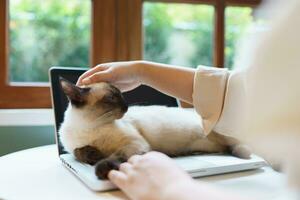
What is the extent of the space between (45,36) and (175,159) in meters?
0.85

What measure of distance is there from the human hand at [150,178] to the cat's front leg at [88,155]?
13 cm

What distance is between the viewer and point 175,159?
851 mm

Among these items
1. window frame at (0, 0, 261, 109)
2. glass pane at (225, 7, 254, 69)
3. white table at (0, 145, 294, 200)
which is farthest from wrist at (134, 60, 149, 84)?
glass pane at (225, 7, 254, 69)

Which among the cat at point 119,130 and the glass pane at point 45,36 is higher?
the glass pane at point 45,36

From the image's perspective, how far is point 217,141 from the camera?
38.1 inches

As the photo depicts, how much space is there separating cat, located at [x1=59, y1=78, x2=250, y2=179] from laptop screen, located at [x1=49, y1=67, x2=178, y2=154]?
43mm

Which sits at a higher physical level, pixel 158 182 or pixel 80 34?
pixel 80 34

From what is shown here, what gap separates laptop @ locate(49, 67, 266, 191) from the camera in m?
0.71

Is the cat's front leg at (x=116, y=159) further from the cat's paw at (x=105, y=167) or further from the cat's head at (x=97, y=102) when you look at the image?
the cat's head at (x=97, y=102)

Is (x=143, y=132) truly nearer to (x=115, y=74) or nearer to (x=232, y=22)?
(x=115, y=74)

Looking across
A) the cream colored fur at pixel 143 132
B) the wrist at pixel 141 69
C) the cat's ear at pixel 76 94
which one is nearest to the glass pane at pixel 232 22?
the cream colored fur at pixel 143 132

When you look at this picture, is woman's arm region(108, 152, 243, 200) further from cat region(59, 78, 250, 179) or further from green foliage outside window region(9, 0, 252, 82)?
green foliage outside window region(9, 0, 252, 82)

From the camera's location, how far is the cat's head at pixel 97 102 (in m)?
0.88

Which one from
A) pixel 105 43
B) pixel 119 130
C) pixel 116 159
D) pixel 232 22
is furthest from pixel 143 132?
pixel 232 22
